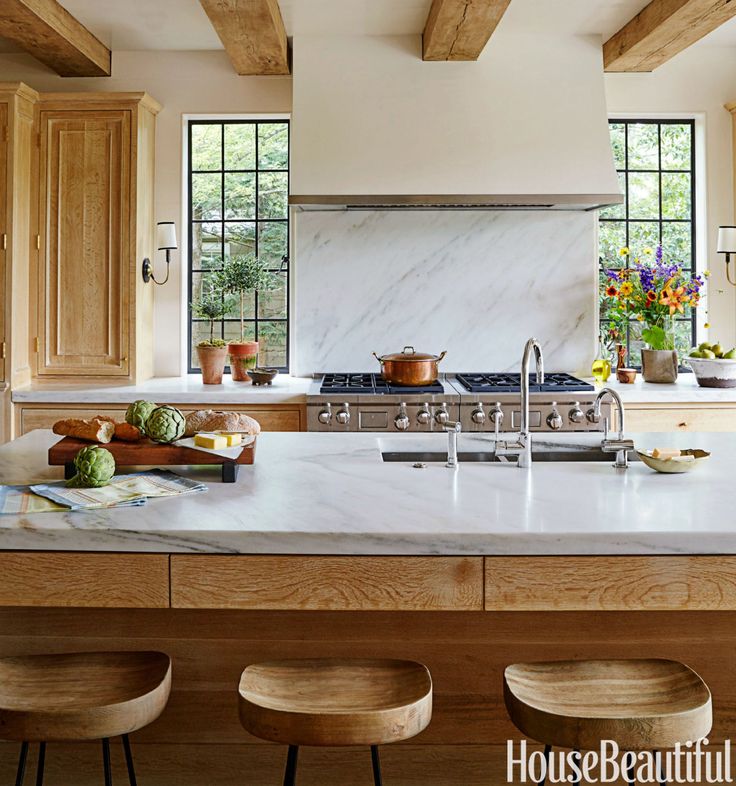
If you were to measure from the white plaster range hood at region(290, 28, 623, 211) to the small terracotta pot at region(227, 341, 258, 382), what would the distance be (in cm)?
84

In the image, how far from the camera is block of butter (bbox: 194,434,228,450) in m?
2.31

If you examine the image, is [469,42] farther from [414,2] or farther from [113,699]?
[113,699]

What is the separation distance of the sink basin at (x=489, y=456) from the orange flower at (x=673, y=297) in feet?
6.76

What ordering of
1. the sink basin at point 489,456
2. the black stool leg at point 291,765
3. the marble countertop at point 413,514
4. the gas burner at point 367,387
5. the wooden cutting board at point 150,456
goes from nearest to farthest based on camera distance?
the black stool leg at point 291,765 < the marble countertop at point 413,514 < the wooden cutting board at point 150,456 < the sink basin at point 489,456 < the gas burner at point 367,387

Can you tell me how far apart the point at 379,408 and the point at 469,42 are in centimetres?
181

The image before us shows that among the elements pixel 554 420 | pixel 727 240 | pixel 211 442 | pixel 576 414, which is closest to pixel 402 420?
pixel 554 420

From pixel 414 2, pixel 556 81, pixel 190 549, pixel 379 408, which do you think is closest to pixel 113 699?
pixel 190 549

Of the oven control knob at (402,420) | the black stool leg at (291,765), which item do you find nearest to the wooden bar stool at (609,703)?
the black stool leg at (291,765)

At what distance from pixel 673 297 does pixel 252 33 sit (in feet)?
8.16

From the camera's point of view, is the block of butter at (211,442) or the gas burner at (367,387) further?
the gas burner at (367,387)

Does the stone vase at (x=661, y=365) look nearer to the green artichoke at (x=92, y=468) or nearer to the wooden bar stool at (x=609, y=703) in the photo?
the wooden bar stool at (x=609, y=703)

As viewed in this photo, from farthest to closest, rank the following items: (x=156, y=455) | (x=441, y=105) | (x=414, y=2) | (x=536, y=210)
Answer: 1. (x=536, y=210)
2. (x=441, y=105)
3. (x=414, y=2)
4. (x=156, y=455)

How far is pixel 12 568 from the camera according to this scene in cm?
183

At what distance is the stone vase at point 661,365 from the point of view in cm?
458
